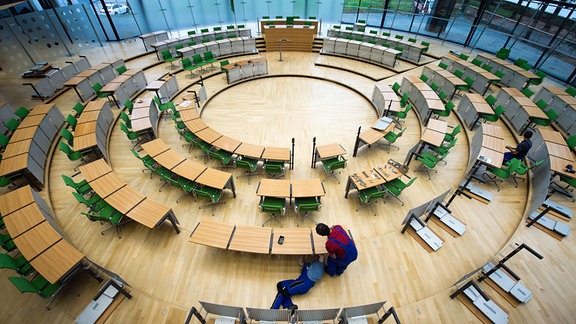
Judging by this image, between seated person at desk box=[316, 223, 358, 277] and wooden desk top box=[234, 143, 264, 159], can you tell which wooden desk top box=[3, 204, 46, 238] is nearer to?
wooden desk top box=[234, 143, 264, 159]

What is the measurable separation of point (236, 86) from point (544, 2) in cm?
1593

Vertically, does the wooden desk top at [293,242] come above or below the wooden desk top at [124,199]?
below

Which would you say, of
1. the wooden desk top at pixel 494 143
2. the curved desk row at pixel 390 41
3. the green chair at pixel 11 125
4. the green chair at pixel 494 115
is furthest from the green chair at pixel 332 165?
the curved desk row at pixel 390 41

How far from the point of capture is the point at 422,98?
33.2 feet

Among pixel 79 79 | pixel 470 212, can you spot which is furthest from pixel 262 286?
pixel 79 79

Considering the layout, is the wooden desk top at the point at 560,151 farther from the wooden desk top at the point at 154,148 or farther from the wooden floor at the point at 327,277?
the wooden desk top at the point at 154,148

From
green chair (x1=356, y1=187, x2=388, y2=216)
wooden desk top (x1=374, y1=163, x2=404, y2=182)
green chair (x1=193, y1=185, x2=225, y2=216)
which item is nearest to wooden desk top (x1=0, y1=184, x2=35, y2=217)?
green chair (x1=193, y1=185, x2=225, y2=216)

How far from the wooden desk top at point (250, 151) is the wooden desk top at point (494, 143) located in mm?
7127

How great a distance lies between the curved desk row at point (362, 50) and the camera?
14.2 m

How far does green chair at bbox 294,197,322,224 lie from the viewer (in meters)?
5.96

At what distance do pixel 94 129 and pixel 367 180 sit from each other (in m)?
8.87

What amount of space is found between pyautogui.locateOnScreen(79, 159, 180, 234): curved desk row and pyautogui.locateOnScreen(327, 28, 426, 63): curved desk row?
15842 millimetres

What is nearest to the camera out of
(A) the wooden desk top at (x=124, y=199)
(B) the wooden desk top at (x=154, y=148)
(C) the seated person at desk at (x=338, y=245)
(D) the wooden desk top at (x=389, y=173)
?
(C) the seated person at desk at (x=338, y=245)

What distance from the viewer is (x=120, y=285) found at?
468cm
